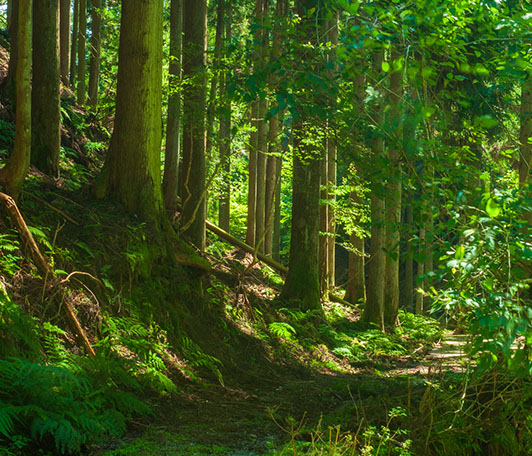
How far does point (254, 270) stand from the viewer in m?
15.5

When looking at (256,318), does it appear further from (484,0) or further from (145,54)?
(484,0)

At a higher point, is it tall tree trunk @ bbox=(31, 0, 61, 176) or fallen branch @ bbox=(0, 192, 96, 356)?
tall tree trunk @ bbox=(31, 0, 61, 176)

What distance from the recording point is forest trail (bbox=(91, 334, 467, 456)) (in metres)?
4.68

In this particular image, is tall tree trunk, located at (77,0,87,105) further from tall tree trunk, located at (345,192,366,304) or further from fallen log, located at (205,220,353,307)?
tall tree trunk, located at (345,192,366,304)

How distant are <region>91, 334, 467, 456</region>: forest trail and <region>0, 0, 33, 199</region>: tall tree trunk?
11.4 ft

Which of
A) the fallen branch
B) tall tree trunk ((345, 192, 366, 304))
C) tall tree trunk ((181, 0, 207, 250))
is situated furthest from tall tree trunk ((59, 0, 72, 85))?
tall tree trunk ((345, 192, 366, 304))

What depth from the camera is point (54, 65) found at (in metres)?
9.93

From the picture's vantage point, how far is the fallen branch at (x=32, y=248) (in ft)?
20.1

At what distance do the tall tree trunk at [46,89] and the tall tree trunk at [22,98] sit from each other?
262 centimetres

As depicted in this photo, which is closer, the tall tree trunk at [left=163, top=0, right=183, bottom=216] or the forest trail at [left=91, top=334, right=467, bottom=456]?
the forest trail at [left=91, top=334, right=467, bottom=456]

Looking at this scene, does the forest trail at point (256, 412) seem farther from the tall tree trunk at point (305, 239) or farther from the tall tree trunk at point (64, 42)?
the tall tree trunk at point (64, 42)

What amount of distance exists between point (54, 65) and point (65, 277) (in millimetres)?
4944

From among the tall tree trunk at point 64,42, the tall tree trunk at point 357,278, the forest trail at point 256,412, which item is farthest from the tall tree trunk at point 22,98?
the tall tree trunk at point 357,278

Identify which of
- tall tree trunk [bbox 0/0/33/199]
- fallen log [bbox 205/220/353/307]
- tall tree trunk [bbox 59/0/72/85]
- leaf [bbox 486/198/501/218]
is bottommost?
fallen log [bbox 205/220/353/307]
